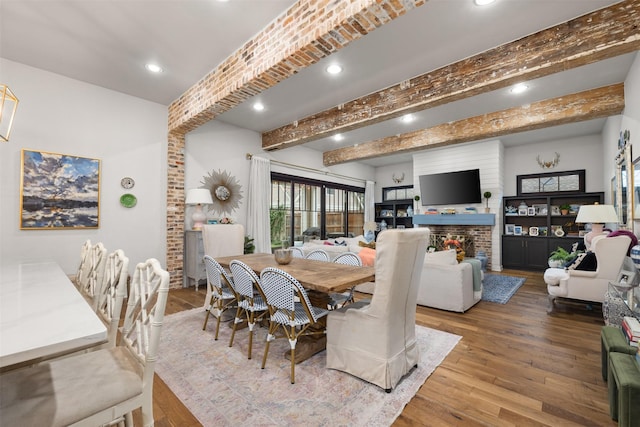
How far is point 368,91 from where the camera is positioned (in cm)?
407

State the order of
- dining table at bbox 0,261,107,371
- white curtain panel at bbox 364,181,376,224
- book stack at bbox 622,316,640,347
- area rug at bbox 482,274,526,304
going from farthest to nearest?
white curtain panel at bbox 364,181,376,224, area rug at bbox 482,274,526,304, book stack at bbox 622,316,640,347, dining table at bbox 0,261,107,371

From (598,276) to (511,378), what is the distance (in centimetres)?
214

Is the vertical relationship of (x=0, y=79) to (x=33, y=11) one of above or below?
below

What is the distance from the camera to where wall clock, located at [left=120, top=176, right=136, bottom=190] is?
4172 millimetres

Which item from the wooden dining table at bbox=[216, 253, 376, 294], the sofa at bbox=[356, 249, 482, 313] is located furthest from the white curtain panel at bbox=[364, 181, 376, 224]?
the wooden dining table at bbox=[216, 253, 376, 294]

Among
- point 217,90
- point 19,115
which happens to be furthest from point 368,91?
point 19,115

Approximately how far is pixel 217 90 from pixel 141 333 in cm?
301

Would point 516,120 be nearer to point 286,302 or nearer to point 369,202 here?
point 286,302

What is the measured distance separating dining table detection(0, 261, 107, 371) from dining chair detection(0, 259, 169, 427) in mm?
114

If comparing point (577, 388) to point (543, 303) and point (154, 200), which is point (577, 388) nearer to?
point (543, 303)

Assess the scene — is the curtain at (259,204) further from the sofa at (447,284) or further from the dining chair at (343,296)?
the sofa at (447,284)

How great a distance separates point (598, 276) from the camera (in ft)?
10.6

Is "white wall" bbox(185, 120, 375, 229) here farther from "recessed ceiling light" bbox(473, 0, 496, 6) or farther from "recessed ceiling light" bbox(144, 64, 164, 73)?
"recessed ceiling light" bbox(473, 0, 496, 6)

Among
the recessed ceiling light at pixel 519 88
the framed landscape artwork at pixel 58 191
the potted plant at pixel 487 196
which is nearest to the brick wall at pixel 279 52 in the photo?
the framed landscape artwork at pixel 58 191
